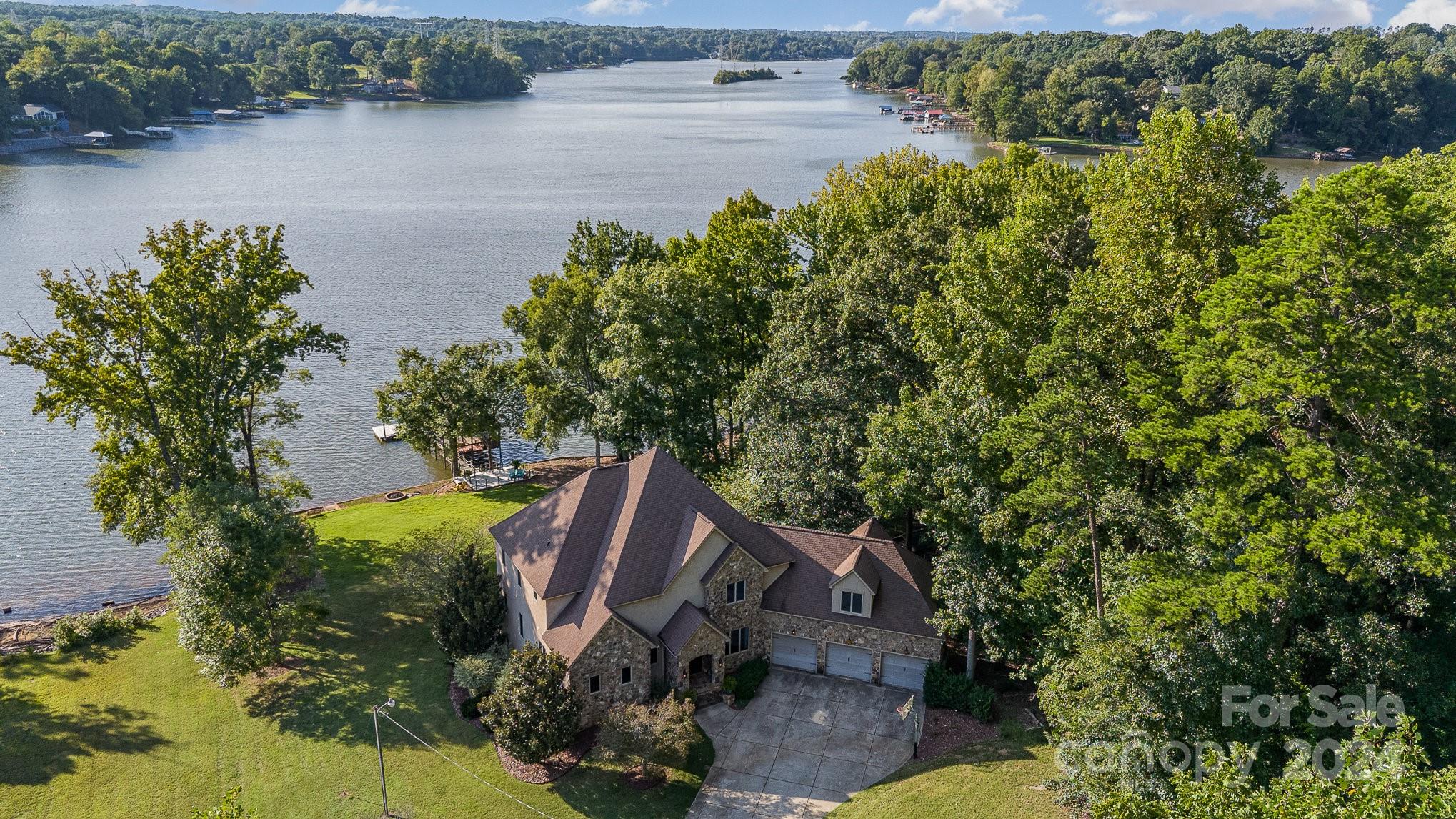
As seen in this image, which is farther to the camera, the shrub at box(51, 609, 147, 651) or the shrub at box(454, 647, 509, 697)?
the shrub at box(51, 609, 147, 651)

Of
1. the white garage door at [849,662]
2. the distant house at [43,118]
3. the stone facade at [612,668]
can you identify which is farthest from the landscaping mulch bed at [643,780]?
the distant house at [43,118]

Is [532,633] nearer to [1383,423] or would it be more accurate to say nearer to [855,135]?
[1383,423]

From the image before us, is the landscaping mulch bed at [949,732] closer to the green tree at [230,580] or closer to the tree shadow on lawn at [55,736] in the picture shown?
the green tree at [230,580]

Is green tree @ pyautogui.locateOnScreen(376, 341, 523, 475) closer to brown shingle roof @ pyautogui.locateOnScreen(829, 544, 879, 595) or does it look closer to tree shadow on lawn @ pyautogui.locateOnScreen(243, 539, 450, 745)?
tree shadow on lawn @ pyautogui.locateOnScreen(243, 539, 450, 745)

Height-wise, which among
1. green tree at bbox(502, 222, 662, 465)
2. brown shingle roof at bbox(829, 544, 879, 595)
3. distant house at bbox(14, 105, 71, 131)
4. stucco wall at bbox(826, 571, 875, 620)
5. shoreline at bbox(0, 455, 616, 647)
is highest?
distant house at bbox(14, 105, 71, 131)

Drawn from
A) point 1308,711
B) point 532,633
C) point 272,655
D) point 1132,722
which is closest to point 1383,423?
point 1308,711

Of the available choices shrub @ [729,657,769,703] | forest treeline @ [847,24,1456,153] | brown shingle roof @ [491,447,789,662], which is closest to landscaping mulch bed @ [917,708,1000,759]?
shrub @ [729,657,769,703]
